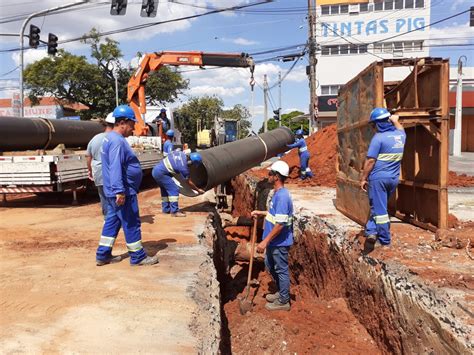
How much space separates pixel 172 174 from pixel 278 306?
130 inches

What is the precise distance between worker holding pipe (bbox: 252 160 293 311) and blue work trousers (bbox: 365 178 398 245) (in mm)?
1012

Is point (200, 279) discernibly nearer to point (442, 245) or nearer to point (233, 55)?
point (442, 245)

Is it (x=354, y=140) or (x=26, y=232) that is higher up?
(x=354, y=140)

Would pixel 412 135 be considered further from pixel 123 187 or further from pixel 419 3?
pixel 419 3

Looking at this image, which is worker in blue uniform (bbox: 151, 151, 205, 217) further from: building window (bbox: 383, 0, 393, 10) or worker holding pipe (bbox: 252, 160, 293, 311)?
building window (bbox: 383, 0, 393, 10)

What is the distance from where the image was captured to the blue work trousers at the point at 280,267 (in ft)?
16.9

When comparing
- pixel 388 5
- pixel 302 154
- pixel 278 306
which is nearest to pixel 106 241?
pixel 278 306

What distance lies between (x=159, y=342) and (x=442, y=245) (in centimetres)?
375

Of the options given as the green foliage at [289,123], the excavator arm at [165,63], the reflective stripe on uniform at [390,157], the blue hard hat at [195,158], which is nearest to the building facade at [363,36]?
the green foliage at [289,123]

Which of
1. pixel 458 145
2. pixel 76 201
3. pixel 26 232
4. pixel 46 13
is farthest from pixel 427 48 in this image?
pixel 26 232

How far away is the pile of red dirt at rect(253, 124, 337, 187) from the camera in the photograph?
40.2 feet

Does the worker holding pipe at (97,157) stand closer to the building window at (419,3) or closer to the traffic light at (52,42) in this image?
the traffic light at (52,42)

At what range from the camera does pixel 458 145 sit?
2264 centimetres

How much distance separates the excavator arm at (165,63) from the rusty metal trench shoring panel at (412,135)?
246 inches
